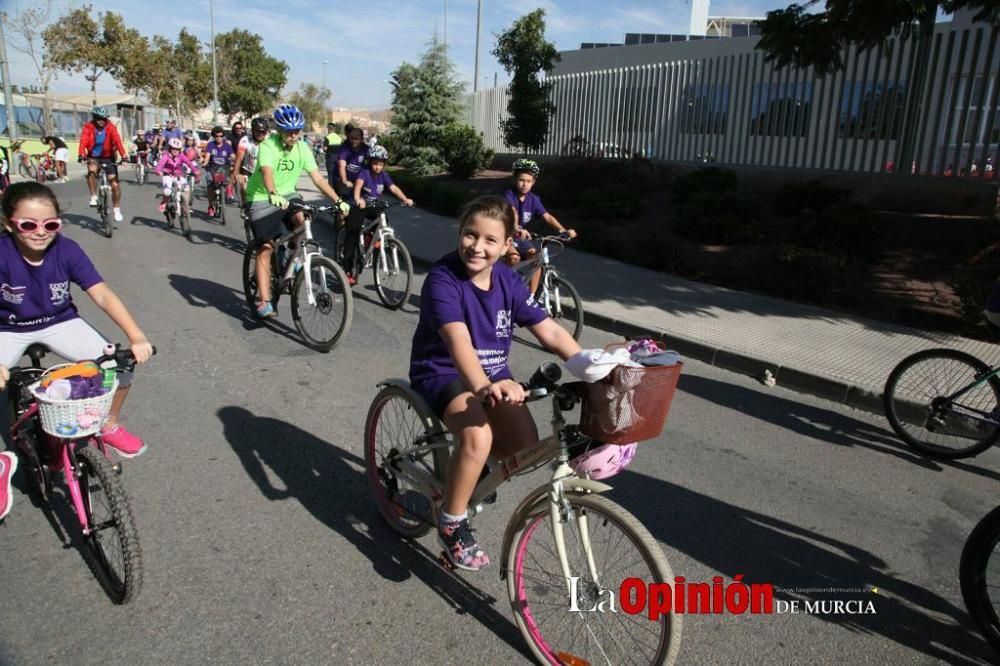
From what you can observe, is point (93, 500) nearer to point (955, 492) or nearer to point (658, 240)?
point (955, 492)

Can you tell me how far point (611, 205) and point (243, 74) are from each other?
197ft

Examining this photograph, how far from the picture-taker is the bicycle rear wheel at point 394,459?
11.3 ft

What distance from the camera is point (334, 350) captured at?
22.2 feet

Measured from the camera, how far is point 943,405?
192 inches

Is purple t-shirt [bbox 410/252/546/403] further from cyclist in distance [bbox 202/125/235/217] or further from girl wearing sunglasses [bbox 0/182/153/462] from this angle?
cyclist in distance [bbox 202/125/235/217]

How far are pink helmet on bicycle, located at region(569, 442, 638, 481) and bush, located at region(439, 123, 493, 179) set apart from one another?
2218 cm

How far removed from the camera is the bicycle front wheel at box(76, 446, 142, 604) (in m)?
2.87

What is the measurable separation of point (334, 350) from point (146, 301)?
2.88m

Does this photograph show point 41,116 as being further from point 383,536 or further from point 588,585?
point 588,585

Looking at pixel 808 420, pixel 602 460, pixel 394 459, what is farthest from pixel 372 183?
pixel 602 460

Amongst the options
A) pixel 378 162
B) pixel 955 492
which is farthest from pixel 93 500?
pixel 378 162

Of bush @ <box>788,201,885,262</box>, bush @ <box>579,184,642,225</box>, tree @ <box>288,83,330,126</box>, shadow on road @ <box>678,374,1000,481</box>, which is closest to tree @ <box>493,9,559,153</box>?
bush @ <box>579,184,642,225</box>

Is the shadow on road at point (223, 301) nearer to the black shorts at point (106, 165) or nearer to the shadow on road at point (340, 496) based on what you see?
the shadow on road at point (340, 496)

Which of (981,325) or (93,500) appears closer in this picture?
(93,500)
